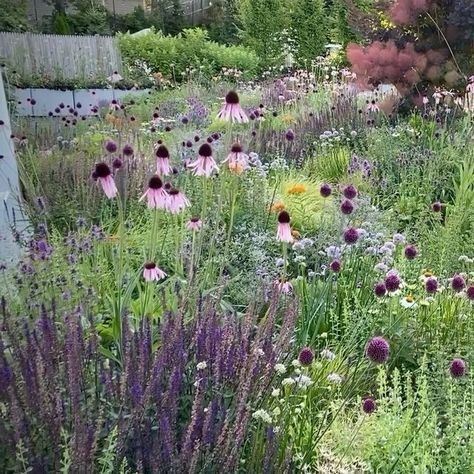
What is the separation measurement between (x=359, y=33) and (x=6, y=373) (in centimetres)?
799

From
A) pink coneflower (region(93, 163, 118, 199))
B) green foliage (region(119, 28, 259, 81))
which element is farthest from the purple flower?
green foliage (region(119, 28, 259, 81))

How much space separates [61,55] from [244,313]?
9892mm

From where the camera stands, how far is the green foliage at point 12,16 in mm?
12539

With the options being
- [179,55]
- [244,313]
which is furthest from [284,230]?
[179,55]

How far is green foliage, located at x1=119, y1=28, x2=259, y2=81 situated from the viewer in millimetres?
13656

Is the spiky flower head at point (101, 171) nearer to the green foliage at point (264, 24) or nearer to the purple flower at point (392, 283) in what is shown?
the purple flower at point (392, 283)

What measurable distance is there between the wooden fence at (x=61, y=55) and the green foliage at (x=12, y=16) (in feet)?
4.59

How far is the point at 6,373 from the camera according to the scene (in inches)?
61.8

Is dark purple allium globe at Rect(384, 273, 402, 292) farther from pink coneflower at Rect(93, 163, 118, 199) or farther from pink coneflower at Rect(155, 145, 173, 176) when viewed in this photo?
pink coneflower at Rect(93, 163, 118, 199)

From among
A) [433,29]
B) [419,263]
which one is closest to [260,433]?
[419,263]

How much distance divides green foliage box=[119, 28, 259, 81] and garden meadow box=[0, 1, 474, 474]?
25.6ft

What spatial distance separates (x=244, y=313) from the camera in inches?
112

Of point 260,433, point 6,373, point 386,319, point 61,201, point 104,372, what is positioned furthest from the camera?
point 61,201

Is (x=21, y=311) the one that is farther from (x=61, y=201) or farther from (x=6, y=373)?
(x=61, y=201)
